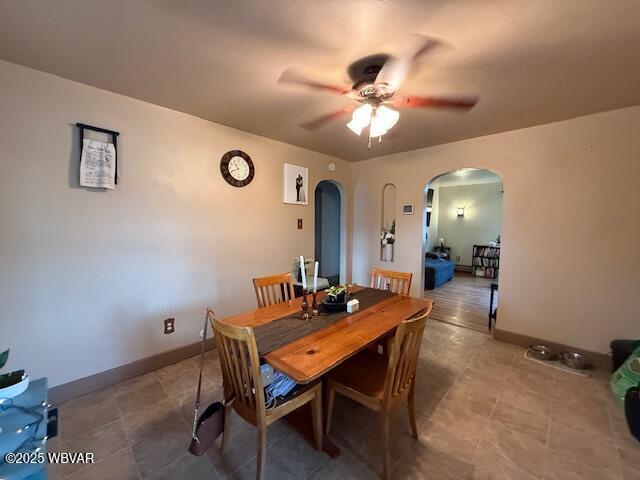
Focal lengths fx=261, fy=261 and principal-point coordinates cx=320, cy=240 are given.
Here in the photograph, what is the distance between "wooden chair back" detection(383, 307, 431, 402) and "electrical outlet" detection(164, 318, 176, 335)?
2137 mm

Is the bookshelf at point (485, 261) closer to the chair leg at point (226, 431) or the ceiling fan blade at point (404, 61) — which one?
the ceiling fan blade at point (404, 61)

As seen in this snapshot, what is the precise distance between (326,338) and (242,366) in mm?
493

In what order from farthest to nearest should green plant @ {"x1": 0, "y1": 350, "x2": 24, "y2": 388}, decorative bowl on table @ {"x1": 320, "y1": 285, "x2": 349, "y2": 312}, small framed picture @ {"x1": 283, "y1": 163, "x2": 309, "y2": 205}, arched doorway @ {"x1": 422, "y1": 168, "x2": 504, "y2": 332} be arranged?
arched doorway @ {"x1": 422, "y1": 168, "x2": 504, "y2": 332} < small framed picture @ {"x1": 283, "y1": 163, "x2": 309, "y2": 205} < decorative bowl on table @ {"x1": 320, "y1": 285, "x2": 349, "y2": 312} < green plant @ {"x1": 0, "y1": 350, "x2": 24, "y2": 388}

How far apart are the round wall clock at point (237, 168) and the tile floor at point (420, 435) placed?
199cm

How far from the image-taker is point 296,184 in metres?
3.61

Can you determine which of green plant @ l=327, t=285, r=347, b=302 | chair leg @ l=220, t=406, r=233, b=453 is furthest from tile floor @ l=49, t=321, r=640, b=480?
green plant @ l=327, t=285, r=347, b=302

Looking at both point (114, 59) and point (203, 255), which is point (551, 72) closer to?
point (114, 59)

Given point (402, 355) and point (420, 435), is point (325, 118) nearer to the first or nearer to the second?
point (402, 355)

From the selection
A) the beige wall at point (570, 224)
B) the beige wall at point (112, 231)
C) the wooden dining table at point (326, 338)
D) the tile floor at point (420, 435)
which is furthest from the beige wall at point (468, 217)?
the beige wall at point (112, 231)

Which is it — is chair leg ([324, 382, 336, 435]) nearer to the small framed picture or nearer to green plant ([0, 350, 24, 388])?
green plant ([0, 350, 24, 388])

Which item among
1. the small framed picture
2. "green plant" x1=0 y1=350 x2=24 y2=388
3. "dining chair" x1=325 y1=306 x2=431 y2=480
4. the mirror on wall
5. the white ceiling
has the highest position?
the white ceiling

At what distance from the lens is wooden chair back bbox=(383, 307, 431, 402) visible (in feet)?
4.28

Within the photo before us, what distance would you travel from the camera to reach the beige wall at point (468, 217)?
7211mm

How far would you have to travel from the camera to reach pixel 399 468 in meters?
1.49
